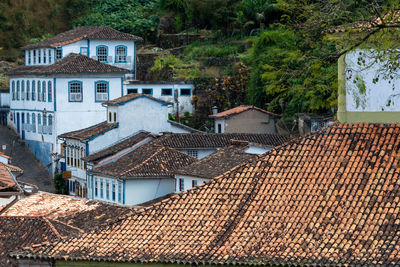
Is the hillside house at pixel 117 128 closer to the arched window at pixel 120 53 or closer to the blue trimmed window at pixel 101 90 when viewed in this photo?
the blue trimmed window at pixel 101 90

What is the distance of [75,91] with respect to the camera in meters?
60.0

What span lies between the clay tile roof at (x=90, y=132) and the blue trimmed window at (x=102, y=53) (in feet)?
30.8

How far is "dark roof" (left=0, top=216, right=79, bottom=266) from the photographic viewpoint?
2778 centimetres

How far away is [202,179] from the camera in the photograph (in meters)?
41.7

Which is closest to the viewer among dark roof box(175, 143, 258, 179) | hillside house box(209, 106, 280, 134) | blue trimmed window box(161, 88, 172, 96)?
dark roof box(175, 143, 258, 179)

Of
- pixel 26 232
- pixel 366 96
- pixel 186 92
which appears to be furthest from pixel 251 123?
pixel 366 96

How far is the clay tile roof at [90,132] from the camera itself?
173 feet

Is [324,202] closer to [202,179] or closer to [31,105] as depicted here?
[202,179]

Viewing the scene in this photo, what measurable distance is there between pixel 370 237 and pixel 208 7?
56.7 m

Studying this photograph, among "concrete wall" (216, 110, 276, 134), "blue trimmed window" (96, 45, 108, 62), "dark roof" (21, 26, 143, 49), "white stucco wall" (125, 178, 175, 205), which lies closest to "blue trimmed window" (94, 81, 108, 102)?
"dark roof" (21, 26, 143, 49)

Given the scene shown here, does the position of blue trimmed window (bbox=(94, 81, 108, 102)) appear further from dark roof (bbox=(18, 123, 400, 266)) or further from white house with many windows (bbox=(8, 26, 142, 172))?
dark roof (bbox=(18, 123, 400, 266))

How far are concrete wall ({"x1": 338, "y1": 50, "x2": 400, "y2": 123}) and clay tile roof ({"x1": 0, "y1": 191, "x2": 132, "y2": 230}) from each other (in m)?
14.8

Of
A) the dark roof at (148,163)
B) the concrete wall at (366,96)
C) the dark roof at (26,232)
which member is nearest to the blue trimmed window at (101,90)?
the dark roof at (148,163)

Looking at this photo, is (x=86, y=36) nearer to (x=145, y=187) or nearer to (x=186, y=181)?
(x=145, y=187)
